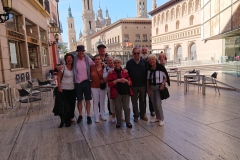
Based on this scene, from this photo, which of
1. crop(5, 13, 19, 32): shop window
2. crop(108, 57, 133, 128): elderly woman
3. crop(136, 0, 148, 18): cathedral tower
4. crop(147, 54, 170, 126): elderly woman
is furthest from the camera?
crop(136, 0, 148, 18): cathedral tower

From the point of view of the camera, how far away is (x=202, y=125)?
3895 mm

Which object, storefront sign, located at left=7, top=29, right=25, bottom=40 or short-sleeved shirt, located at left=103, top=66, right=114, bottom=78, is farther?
storefront sign, located at left=7, top=29, right=25, bottom=40

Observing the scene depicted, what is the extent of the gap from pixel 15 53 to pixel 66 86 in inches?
236

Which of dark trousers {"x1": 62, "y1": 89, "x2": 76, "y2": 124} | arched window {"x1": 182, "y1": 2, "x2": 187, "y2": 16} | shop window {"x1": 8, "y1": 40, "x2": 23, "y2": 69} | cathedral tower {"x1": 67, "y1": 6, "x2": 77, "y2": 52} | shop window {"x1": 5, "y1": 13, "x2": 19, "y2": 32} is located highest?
cathedral tower {"x1": 67, "y1": 6, "x2": 77, "y2": 52}

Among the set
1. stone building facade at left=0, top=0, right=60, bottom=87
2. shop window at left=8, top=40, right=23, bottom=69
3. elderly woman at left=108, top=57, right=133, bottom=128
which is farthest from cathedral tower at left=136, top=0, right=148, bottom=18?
elderly woman at left=108, top=57, right=133, bottom=128

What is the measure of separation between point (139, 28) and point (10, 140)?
62733 mm

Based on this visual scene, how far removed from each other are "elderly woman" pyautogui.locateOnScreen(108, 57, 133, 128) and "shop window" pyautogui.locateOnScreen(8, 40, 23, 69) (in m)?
6.21

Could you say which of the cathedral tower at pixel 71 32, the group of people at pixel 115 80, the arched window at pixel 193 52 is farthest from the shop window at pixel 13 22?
the cathedral tower at pixel 71 32

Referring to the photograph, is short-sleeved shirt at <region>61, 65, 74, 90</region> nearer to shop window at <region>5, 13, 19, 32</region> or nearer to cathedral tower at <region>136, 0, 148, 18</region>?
shop window at <region>5, 13, 19, 32</region>

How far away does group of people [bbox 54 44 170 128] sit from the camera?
3861 millimetres

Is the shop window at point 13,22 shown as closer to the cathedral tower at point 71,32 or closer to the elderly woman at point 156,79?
the elderly woman at point 156,79

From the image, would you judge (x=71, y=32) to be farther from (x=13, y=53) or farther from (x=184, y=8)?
(x=13, y=53)

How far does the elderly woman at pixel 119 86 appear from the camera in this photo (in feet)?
12.4

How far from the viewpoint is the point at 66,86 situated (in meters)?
4.11
